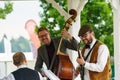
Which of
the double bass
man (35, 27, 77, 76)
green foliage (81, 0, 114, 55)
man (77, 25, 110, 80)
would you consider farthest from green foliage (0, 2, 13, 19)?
man (77, 25, 110, 80)

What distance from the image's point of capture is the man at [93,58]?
10.9ft

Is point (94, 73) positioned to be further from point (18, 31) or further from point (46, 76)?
point (18, 31)

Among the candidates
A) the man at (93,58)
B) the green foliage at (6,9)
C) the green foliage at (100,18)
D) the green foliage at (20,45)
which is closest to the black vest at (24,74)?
the man at (93,58)

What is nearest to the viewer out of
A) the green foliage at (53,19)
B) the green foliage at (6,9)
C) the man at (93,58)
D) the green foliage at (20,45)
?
the man at (93,58)

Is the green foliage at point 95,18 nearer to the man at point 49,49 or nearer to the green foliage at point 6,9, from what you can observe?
the green foliage at point 6,9

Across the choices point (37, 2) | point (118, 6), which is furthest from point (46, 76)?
point (37, 2)

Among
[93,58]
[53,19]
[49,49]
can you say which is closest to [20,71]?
[93,58]

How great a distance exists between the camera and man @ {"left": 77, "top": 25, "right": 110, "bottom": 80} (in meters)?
3.32

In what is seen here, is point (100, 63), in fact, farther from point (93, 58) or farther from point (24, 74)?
point (24, 74)

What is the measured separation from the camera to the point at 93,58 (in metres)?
3.42

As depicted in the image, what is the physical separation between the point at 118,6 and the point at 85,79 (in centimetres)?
311

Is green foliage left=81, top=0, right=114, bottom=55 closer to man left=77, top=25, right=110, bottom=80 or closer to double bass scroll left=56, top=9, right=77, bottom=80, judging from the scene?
double bass scroll left=56, top=9, right=77, bottom=80

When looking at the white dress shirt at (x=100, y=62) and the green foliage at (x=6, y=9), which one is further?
the green foliage at (x=6, y=9)

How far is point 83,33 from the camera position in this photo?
3.29 metres
